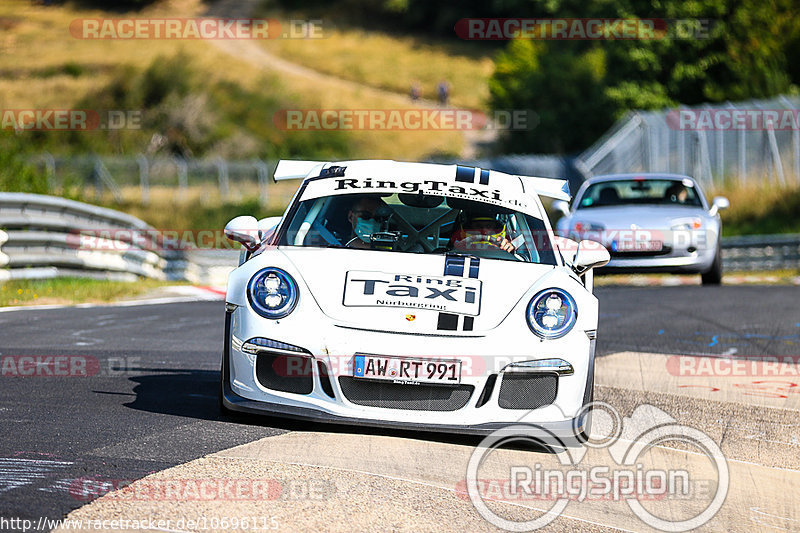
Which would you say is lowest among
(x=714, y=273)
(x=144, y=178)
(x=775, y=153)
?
(x=714, y=273)

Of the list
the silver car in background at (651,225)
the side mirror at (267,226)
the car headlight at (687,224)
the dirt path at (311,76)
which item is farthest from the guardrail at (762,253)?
the dirt path at (311,76)

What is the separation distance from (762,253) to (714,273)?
20.4ft

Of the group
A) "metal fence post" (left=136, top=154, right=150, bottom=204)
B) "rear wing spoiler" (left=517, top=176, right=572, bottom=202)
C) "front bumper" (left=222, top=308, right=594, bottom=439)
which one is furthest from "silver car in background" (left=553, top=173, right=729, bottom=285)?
"metal fence post" (left=136, top=154, right=150, bottom=204)

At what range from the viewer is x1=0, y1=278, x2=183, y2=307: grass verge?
13.4 meters

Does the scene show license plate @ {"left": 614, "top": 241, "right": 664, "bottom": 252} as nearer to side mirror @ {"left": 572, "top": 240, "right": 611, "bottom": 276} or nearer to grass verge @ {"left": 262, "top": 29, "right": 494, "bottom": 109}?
side mirror @ {"left": 572, "top": 240, "right": 611, "bottom": 276}

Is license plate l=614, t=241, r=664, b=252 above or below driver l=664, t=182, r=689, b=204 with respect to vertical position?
below

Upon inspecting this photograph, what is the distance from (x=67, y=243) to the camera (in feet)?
52.0

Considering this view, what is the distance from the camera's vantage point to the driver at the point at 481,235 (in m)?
6.59

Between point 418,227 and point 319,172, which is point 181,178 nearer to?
point 319,172

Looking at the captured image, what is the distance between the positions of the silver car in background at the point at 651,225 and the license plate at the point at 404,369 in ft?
31.5

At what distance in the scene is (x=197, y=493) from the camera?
465 cm

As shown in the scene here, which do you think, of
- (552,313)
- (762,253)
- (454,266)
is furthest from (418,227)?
(762,253)

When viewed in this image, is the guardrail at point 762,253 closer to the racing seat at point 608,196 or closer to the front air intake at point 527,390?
the racing seat at point 608,196

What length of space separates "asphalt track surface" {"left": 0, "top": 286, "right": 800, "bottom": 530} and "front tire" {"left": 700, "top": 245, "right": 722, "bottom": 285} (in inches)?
95.6
